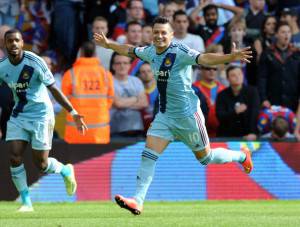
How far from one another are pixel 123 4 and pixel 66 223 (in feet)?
29.9

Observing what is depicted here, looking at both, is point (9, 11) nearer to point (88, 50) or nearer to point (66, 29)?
point (66, 29)

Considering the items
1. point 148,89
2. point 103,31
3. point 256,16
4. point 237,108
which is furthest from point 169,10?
point 237,108

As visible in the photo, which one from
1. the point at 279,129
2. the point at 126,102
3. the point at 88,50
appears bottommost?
the point at 279,129

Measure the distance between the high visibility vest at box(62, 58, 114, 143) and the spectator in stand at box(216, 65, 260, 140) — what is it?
1.98 metres

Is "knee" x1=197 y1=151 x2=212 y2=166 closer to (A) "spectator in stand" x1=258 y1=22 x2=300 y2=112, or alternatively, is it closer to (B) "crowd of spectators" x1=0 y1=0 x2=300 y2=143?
(B) "crowd of spectators" x1=0 y1=0 x2=300 y2=143

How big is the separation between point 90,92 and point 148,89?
1465mm

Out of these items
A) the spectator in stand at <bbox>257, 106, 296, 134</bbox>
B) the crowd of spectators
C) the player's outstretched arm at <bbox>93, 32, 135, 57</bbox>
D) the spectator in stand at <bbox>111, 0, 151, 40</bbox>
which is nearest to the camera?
the player's outstretched arm at <bbox>93, 32, 135, 57</bbox>

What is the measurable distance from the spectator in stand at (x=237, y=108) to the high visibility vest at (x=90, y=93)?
198 centimetres

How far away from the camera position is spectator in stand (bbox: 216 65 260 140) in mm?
15500

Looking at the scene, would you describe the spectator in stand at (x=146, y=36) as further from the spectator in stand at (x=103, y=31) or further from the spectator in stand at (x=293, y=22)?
the spectator in stand at (x=293, y=22)

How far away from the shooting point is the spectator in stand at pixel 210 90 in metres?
15.7

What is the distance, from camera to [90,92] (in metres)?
15.1

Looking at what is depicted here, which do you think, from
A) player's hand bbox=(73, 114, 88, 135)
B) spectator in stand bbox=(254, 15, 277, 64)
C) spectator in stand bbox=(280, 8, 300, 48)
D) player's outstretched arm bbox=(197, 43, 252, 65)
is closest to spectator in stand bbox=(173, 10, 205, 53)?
spectator in stand bbox=(254, 15, 277, 64)

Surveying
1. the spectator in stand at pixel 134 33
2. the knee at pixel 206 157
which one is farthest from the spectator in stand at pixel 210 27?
the knee at pixel 206 157
